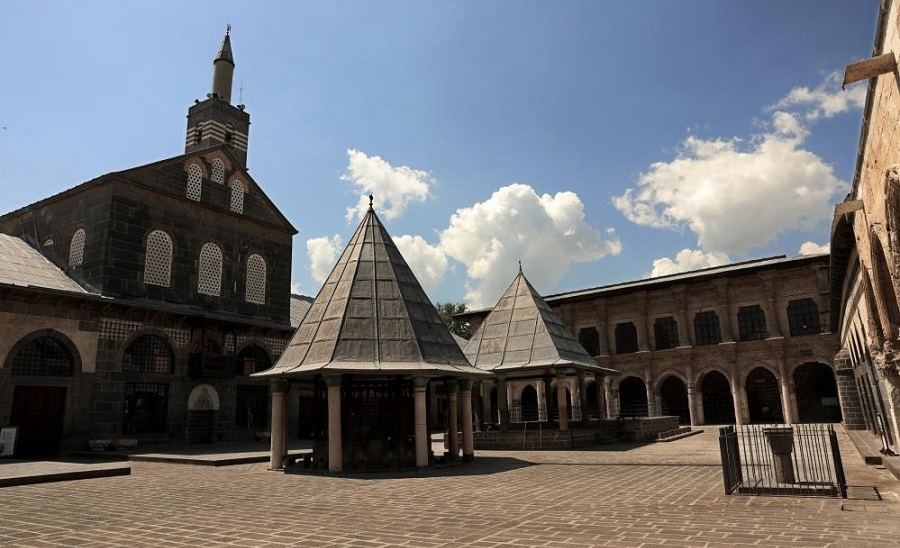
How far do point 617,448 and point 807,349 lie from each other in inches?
743

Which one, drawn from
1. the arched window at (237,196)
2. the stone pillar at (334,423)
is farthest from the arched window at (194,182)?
the stone pillar at (334,423)

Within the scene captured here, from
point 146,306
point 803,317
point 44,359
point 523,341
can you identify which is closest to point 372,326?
point 523,341

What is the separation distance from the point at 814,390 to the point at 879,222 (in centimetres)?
2922

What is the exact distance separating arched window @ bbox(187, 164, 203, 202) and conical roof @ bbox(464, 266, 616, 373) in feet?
45.1

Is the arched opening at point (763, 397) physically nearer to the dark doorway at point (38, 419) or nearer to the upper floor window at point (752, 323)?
the upper floor window at point (752, 323)

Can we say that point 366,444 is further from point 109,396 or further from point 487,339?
point 109,396

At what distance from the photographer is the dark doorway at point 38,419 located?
18047 mm

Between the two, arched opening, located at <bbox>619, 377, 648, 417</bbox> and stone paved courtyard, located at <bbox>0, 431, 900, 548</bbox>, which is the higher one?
arched opening, located at <bbox>619, 377, 648, 417</bbox>

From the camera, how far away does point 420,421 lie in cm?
1275

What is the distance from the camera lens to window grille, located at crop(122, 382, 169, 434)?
21031 mm

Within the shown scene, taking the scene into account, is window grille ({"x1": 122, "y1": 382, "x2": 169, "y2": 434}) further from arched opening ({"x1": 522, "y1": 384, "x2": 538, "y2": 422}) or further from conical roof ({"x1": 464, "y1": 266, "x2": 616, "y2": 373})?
arched opening ({"x1": 522, "y1": 384, "x2": 538, "y2": 422})

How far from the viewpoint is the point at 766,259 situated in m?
35.1

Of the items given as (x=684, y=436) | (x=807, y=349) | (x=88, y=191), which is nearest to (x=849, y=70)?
(x=684, y=436)

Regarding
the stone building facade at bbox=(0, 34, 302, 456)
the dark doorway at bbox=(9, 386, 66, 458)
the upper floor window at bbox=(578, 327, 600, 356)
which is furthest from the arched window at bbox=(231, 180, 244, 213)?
the upper floor window at bbox=(578, 327, 600, 356)
